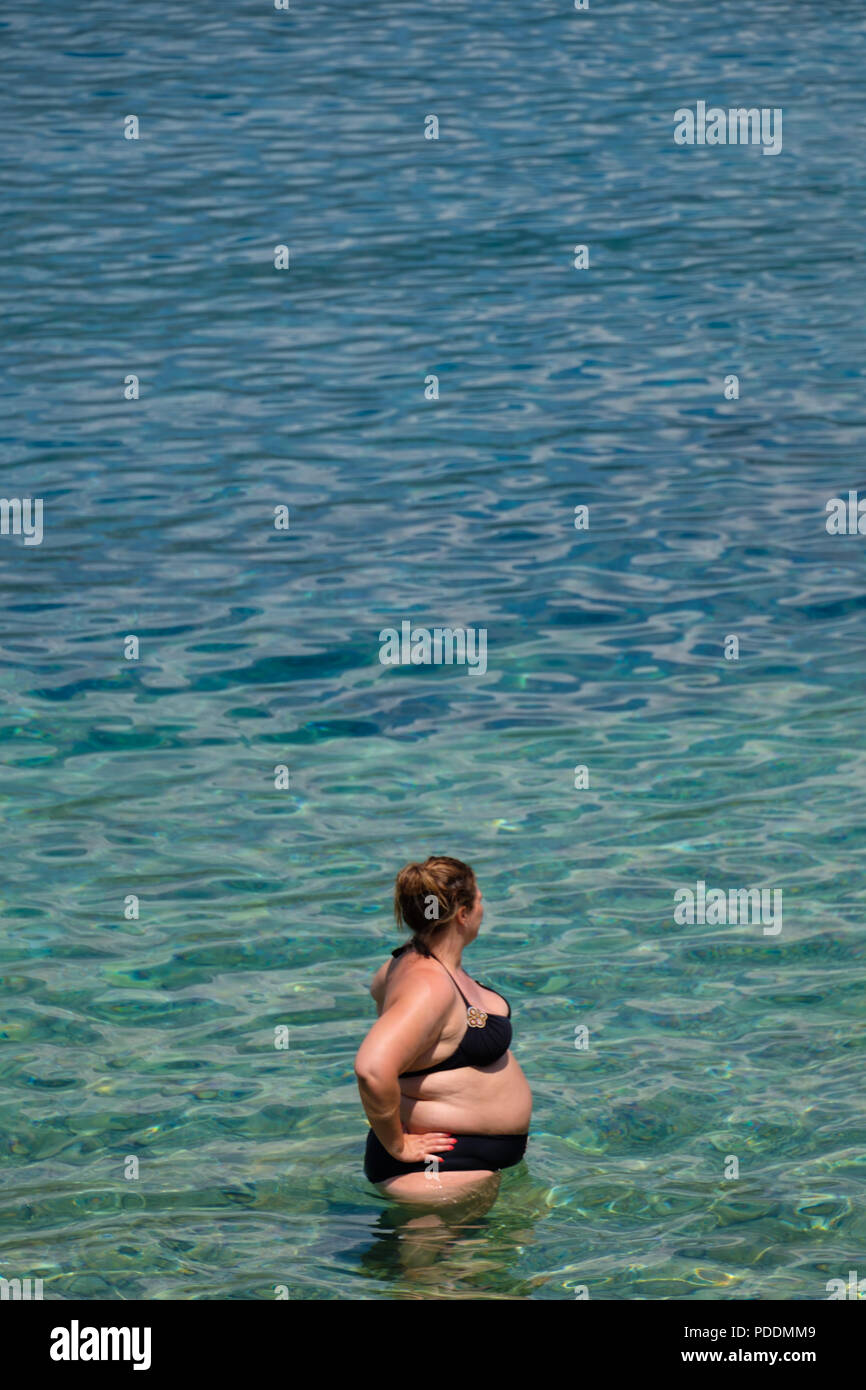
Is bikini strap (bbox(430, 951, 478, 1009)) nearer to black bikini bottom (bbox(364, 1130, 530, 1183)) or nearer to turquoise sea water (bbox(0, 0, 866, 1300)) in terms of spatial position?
black bikini bottom (bbox(364, 1130, 530, 1183))

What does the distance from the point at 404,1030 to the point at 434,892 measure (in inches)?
19.7

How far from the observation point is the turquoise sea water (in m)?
7.70

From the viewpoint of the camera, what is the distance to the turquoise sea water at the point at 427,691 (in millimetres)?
7699

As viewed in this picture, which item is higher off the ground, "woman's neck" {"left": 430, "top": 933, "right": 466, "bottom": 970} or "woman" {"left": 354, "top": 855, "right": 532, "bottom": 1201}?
"woman's neck" {"left": 430, "top": 933, "right": 466, "bottom": 970}

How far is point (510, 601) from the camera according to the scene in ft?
45.8

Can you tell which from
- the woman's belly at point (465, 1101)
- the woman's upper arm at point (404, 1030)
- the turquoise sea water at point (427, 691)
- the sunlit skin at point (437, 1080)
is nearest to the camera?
the woman's upper arm at point (404, 1030)

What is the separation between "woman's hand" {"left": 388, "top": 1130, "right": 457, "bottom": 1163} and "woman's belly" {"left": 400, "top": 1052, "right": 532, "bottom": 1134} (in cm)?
3

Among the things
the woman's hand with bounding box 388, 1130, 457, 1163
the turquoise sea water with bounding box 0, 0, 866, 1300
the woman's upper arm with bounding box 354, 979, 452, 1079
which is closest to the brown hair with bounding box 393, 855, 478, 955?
the woman's upper arm with bounding box 354, 979, 452, 1079

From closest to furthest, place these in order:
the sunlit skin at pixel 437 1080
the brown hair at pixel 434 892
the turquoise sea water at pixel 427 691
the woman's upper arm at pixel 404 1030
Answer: the woman's upper arm at pixel 404 1030, the sunlit skin at pixel 437 1080, the brown hair at pixel 434 892, the turquoise sea water at pixel 427 691

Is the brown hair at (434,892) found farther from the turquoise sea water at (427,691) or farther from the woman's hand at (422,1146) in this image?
the turquoise sea water at (427,691)

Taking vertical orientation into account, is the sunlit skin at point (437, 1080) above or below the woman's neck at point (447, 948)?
below

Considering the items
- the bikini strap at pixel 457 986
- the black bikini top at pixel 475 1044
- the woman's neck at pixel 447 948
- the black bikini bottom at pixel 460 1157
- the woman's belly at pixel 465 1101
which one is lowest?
the black bikini bottom at pixel 460 1157

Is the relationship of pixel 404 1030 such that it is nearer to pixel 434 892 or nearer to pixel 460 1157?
pixel 434 892

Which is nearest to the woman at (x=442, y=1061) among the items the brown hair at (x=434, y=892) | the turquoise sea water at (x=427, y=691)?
the brown hair at (x=434, y=892)
